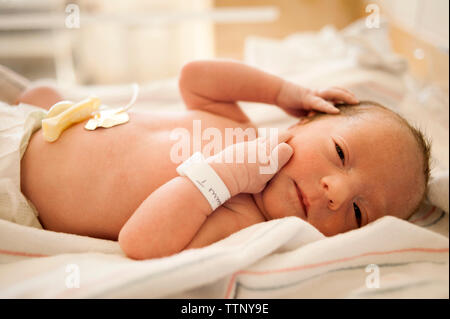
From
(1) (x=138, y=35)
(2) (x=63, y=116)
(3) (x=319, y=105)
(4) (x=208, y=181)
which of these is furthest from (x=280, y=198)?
(1) (x=138, y=35)

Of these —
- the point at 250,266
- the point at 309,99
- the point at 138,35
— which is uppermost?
the point at 138,35

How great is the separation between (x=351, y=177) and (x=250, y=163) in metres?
0.20

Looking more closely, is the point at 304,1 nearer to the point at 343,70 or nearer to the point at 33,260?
the point at 343,70

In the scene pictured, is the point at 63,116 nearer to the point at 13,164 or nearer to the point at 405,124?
the point at 13,164

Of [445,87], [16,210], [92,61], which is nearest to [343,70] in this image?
[445,87]

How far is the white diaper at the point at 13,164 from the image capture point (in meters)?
0.71

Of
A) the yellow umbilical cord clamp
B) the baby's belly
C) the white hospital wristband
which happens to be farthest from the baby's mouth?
the yellow umbilical cord clamp

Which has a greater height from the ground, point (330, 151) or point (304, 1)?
point (304, 1)

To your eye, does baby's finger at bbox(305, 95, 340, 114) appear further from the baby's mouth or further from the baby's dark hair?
the baby's mouth

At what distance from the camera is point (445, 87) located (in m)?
1.07

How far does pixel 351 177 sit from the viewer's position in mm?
717

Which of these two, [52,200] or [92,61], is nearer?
[52,200]

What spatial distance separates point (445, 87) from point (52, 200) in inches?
42.1

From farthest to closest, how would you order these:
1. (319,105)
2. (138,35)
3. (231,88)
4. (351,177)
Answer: (138,35) < (231,88) < (319,105) < (351,177)
